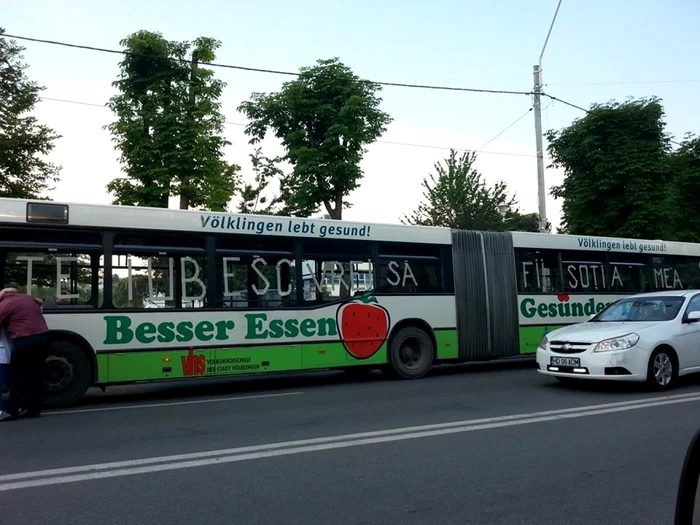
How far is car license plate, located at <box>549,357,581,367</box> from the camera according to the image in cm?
1011

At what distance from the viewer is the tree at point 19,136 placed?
24.8 meters

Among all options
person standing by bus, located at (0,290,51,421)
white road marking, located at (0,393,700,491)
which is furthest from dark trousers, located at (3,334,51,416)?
white road marking, located at (0,393,700,491)

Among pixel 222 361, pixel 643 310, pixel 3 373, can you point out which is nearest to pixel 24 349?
pixel 3 373

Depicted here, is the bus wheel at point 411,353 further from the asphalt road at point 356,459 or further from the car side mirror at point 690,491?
the car side mirror at point 690,491

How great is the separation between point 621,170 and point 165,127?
1783cm

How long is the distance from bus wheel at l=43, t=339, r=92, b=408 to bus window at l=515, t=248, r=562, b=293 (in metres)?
8.98

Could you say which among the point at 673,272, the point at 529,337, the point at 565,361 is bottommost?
the point at 565,361

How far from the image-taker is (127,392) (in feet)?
38.3

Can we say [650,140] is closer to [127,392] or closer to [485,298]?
[485,298]

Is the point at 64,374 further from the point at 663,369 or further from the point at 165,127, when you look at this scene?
the point at 165,127

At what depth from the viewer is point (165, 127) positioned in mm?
19172

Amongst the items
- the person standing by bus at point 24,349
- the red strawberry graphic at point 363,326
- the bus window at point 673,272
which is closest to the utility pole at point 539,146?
the bus window at point 673,272

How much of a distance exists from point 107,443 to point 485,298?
875 centimetres

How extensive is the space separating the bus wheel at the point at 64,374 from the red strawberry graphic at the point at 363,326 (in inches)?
173
